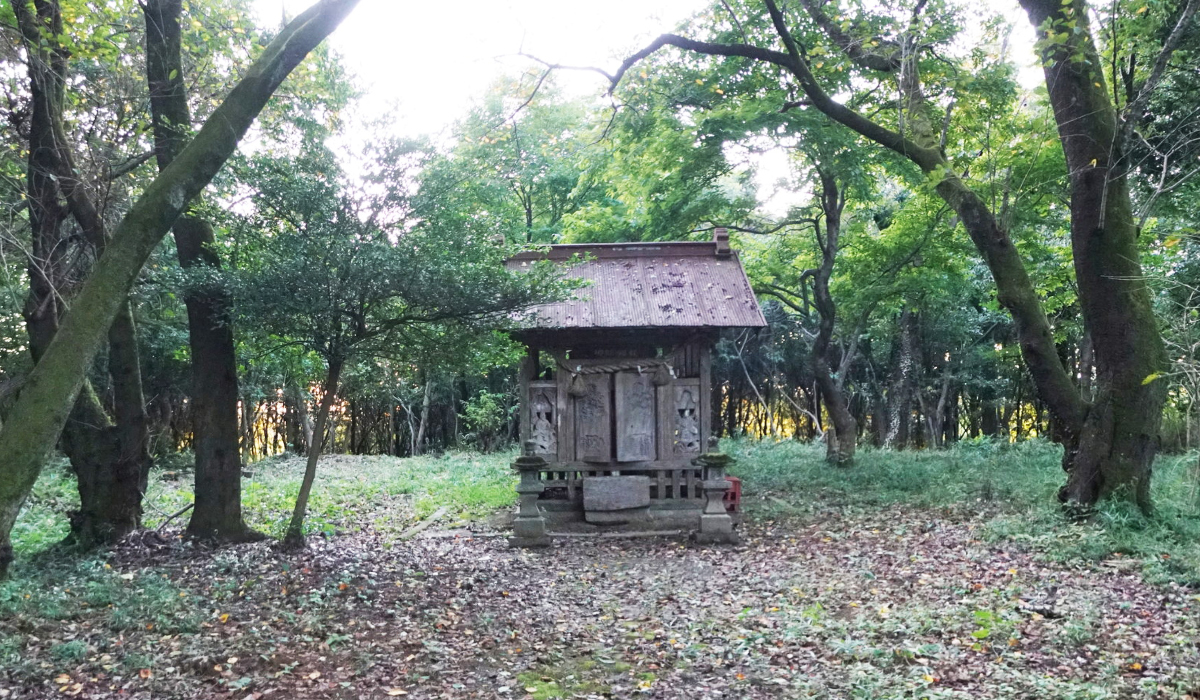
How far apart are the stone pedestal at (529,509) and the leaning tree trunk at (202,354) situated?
3.29 m

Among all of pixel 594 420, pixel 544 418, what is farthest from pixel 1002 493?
pixel 544 418

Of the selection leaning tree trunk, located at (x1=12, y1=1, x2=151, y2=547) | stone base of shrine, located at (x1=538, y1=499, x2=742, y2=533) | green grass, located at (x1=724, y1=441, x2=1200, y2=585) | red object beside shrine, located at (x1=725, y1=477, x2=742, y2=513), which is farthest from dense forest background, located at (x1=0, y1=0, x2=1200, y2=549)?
red object beside shrine, located at (x1=725, y1=477, x2=742, y2=513)

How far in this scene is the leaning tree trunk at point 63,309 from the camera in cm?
662

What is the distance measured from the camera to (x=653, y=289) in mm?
10508

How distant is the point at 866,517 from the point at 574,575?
439 centimetres

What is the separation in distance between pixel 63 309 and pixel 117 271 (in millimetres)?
3140

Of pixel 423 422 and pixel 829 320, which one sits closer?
pixel 829 320

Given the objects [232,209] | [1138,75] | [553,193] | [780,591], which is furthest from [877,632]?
[553,193]

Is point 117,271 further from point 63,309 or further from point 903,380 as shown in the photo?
point 903,380

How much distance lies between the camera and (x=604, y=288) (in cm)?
1055

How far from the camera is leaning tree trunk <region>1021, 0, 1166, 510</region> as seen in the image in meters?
7.55

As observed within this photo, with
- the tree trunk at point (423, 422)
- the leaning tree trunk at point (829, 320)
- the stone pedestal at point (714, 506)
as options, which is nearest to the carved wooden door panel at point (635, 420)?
the stone pedestal at point (714, 506)

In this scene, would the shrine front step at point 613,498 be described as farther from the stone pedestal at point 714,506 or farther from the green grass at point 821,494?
the green grass at point 821,494

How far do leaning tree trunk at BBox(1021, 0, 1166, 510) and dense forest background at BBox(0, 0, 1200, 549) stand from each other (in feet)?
0.65
